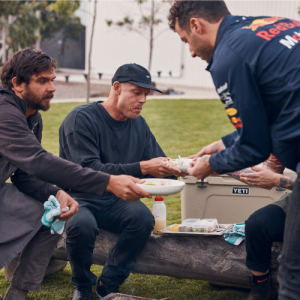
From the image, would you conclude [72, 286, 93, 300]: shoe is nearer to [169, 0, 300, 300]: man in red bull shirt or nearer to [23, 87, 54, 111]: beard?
[23, 87, 54, 111]: beard

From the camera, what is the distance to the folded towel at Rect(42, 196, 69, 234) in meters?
2.48

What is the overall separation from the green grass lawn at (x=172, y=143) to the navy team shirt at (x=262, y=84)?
1.53m

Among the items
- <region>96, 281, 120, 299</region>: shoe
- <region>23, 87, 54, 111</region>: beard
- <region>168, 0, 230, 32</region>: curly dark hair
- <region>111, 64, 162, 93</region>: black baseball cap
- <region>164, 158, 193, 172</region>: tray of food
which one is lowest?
<region>96, 281, 120, 299</region>: shoe

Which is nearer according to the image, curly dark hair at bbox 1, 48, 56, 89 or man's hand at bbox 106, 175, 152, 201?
man's hand at bbox 106, 175, 152, 201

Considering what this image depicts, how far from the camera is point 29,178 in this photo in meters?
2.88

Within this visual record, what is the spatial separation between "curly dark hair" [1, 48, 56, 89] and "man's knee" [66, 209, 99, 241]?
3.08 feet

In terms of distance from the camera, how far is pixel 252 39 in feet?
6.04

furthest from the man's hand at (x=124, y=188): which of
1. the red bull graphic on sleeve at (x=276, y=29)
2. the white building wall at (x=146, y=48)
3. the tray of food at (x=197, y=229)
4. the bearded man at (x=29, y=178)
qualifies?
the white building wall at (x=146, y=48)

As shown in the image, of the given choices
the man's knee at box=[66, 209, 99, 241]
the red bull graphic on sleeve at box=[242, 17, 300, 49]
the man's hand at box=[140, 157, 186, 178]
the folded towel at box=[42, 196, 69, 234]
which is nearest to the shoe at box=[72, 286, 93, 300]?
the man's knee at box=[66, 209, 99, 241]

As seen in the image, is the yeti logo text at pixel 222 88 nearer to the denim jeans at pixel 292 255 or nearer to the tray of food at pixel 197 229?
the denim jeans at pixel 292 255

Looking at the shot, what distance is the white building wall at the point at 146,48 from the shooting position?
2094cm

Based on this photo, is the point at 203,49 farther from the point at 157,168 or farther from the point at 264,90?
the point at 157,168

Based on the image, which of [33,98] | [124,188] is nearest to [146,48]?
[33,98]

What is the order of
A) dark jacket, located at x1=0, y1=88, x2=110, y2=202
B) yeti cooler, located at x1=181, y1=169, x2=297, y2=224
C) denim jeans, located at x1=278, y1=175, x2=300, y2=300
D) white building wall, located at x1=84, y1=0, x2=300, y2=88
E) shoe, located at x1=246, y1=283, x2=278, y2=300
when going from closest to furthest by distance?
denim jeans, located at x1=278, y1=175, x2=300, y2=300, dark jacket, located at x1=0, y1=88, x2=110, y2=202, shoe, located at x1=246, y1=283, x2=278, y2=300, yeti cooler, located at x1=181, y1=169, x2=297, y2=224, white building wall, located at x1=84, y1=0, x2=300, y2=88
